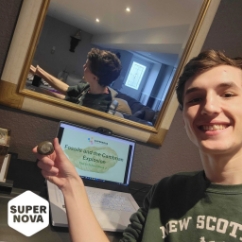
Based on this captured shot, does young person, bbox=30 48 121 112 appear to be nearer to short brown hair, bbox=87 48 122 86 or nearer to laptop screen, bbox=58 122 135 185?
short brown hair, bbox=87 48 122 86

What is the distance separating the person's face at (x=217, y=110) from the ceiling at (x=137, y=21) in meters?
0.47

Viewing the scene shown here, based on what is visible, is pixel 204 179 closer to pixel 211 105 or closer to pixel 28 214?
pixel 211 105

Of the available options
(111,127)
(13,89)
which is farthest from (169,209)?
(13,89)

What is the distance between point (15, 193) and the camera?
90 centimetres

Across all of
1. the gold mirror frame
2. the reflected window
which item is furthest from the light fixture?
the reflected window

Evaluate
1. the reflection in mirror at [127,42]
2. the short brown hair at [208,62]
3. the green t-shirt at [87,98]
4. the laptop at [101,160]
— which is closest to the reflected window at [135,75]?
the reflection in mirror at [127,42]

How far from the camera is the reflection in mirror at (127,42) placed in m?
1.09

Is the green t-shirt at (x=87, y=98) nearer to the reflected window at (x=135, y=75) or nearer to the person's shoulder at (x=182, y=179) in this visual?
the reflected window at (x=135, y=75)

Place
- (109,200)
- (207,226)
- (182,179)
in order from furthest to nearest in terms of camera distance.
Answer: (109,200)
(182,179)
(207,226)

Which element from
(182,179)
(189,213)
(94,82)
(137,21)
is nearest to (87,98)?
(94,82)

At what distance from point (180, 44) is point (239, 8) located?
0.41 m

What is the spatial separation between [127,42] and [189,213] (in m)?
0.74

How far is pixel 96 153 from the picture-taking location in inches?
46.6

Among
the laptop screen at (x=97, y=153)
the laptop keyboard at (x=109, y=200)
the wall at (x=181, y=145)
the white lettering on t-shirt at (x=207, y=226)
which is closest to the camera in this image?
the white lettering on t-shirt at (x=207, y=226)
